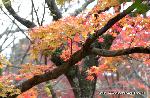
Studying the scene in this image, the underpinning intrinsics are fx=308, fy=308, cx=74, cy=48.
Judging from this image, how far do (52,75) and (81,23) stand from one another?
44.7 inches

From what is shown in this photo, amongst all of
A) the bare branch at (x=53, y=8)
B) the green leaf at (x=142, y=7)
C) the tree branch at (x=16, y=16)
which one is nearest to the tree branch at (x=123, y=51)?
the green leaf at (x=142, y=7)

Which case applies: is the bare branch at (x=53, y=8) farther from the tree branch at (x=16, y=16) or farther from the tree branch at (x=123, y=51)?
the tree branch at (x=123, y=51)

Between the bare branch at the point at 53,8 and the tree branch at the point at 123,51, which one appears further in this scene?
the bare branch at the point at 53,8

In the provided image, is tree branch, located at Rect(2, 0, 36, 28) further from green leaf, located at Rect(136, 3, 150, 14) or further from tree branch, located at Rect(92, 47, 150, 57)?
green leaf, located at Rect(136, 3, 150, 14)

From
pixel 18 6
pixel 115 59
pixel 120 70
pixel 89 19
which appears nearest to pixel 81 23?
pixel 89 19

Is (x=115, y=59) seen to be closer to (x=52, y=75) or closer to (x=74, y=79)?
(x=74, y=79)

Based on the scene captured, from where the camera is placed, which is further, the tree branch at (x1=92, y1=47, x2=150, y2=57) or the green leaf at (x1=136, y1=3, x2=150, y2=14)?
the tree branch at (x1=92, y1=47, x2=150, y2=57)

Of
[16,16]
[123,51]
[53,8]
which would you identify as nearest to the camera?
[123,51]

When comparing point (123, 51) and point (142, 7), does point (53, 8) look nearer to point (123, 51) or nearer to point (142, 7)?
point (123, 51)

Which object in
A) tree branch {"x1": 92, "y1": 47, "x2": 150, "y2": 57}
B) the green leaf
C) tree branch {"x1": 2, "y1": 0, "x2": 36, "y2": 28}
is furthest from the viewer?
tree branch {"x1": 2, "y1": 0, "x2": 36, "y2": 28}

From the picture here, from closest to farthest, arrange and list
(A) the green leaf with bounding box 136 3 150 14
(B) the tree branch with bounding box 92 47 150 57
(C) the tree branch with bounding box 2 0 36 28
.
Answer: (A) the green leaf with bounding box 136 3 150 14 → (B) the tree branch with bounding box 92 47 150 57 → (C) the tree branch with bounding box 2 0 36 28

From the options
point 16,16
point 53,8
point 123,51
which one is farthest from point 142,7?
point 16,16

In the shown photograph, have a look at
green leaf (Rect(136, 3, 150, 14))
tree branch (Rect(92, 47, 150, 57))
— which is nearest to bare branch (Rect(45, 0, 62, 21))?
tree branch (Rect(92, 47, 150, 57))

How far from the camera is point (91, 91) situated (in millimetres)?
8328
